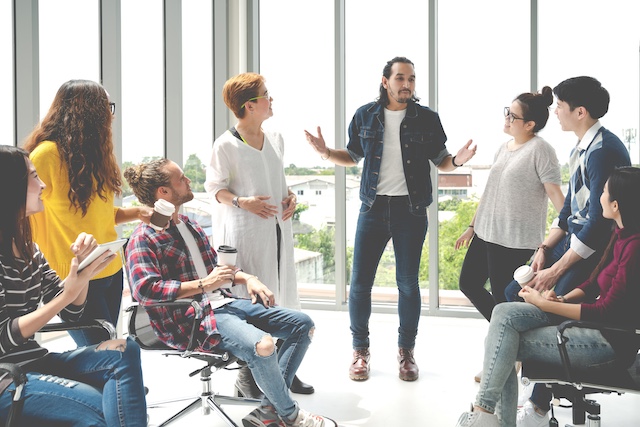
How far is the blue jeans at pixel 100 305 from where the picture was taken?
2.52m

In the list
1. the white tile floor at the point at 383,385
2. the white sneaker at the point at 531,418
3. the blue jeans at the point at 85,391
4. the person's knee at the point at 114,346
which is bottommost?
the white tile floor at the point at 383,385

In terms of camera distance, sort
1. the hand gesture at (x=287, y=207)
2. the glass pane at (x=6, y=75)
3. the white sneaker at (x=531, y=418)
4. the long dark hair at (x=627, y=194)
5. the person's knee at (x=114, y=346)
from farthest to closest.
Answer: the hand gesture at (x=287, y=207)
the glass pane at (x=6, y=75)
the white sneaker at (x=531, y=418)
the long dark hair at (x=627, y=194)
the person's knee at (x=114, y=346)

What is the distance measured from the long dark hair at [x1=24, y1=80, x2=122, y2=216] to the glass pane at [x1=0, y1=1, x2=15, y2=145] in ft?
2.90

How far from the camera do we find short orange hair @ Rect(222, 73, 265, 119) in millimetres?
3334

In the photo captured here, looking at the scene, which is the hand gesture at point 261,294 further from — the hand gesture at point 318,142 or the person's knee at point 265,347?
the hand gesture at point 318,142

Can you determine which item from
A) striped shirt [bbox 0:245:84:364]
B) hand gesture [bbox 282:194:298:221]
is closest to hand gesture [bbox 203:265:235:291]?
striped shirt [bbox 0:245:84:364]

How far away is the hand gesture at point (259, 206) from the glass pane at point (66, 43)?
120 centimetres

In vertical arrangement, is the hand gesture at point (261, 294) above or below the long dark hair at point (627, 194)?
below

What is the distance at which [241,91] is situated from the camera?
131 inches

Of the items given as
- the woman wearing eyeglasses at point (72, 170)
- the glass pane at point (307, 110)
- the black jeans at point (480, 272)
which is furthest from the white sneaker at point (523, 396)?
the glass pane at point (307, 110)

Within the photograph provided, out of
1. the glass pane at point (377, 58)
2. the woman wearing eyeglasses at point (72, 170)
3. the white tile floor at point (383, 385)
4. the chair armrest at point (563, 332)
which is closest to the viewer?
the chair armrest at point (563, 332)

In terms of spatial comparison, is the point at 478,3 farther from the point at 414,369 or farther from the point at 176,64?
the point at 414,369

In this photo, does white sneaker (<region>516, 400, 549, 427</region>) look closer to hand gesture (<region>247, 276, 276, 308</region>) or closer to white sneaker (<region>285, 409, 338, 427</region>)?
white sneaker (<region>285, 409, 338, 427</region>)

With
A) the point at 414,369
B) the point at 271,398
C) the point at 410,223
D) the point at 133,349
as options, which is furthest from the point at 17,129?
the point at 414,369
